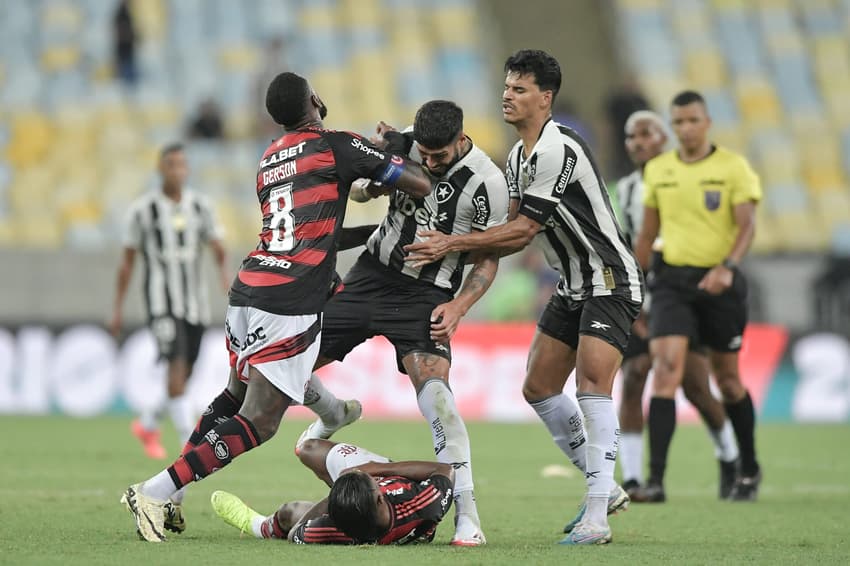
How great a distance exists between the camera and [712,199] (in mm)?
9398

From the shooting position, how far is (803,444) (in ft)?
45.3

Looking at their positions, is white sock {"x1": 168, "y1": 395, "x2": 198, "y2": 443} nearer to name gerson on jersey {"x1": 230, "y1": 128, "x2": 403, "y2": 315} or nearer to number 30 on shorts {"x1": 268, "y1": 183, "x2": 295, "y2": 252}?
name gerson on jersey {"x1": 230, "y1": 128, "x2": 403, "y2": 315}

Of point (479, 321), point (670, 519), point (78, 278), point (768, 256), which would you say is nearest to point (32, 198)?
point (78, 278)

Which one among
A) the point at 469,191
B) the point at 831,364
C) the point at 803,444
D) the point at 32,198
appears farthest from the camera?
the point at 32,198

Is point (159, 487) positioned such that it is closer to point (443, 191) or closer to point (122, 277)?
point (443, 191)

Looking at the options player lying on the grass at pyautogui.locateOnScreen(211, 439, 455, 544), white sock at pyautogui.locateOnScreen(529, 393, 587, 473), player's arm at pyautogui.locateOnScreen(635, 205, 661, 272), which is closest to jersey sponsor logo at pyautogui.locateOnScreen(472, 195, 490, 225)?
white sock at pyautogui.locateOnScreen(529, 393, 587, 473)

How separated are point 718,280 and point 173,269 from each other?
4902 millimetres

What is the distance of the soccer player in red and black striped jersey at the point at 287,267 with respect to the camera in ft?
21.9

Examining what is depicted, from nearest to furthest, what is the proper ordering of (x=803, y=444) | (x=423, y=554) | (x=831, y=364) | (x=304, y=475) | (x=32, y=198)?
(x=423, y=554), (x=304, y=475), (x=803, y=444), (x=831, y=364), (x=32, y=198)

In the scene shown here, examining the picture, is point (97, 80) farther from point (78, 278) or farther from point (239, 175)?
point (78, 278)

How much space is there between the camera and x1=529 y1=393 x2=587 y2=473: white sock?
301 inches

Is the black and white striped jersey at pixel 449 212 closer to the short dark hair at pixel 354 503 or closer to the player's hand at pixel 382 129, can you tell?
the player's hand at pixel 382 129

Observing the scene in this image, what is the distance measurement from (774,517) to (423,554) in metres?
2.94

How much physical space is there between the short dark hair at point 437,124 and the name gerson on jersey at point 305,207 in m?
0.19
